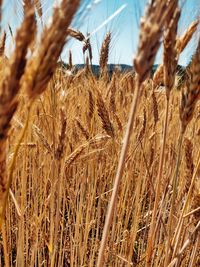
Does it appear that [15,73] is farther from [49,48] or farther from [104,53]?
[104,53]

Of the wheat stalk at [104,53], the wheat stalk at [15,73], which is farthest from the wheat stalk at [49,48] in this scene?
the wheat stalk at [104,53]

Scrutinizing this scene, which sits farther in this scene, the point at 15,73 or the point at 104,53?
the point at 104,53

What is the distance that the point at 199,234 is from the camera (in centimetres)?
87

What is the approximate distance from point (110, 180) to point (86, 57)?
68 cm

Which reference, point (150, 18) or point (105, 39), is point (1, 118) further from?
point (105, 39)

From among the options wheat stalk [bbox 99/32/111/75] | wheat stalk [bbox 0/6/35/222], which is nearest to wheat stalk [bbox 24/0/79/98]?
wheat stalk [bbox 0/6/35/222]

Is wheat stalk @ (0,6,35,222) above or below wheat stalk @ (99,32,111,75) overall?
below

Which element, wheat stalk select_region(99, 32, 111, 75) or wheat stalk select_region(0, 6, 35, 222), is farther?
wheat stalk select_region(99, 32, 111, 75)

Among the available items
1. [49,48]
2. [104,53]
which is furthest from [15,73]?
[104,53]

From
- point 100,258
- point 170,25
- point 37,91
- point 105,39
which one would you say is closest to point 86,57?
point 105,39

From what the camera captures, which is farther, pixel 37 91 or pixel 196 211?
pixel 196 211

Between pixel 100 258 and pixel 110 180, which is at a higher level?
pixel 100 258

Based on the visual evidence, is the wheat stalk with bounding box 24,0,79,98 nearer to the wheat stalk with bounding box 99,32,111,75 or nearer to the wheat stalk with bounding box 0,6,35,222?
the wheat stalk with bounding box 0,6,35,222

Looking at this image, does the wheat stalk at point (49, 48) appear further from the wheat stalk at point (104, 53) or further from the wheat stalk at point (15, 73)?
the wheat stalk at point (104, 53)
